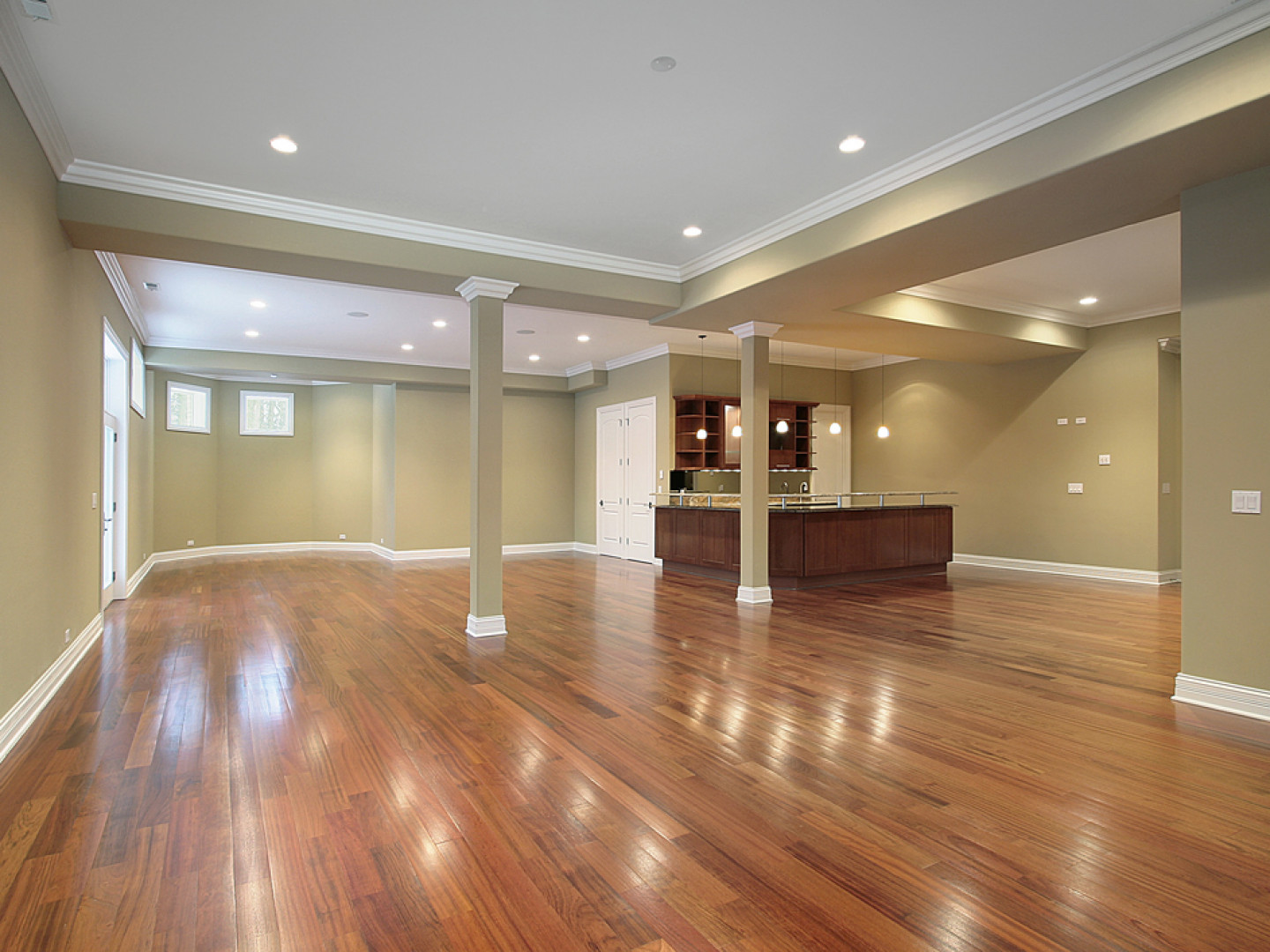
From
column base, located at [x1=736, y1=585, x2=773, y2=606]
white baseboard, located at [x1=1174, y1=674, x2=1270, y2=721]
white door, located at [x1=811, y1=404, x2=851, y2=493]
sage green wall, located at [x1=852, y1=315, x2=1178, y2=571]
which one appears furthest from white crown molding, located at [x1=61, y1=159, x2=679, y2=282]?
white door, located at [x1=811, y1=404, x2=851, y2=493]

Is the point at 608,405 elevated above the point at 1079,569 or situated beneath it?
elevated above

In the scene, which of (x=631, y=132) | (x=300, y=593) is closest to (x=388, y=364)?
(x=300, y=593)

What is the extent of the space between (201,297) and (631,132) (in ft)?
17.5

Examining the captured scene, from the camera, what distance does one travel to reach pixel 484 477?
5.50 m

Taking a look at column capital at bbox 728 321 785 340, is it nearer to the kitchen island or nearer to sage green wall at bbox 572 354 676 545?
the kitchen island

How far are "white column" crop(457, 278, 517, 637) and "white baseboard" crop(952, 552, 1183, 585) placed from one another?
22.3ft

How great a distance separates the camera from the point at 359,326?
26.6 feet

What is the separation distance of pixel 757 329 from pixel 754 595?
8.62 ft

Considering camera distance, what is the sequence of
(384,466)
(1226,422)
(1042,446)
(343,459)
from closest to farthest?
(1226,422), (1042,446), (384,466), (343,459)

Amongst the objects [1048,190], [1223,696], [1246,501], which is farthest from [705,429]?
[1223,696]

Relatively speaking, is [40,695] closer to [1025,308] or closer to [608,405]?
[608,405]

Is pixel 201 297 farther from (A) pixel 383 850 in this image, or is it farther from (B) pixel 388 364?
(A) pixel 383 850

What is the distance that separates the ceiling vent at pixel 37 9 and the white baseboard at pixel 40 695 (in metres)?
3.02

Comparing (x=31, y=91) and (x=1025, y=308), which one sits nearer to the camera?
(x=31, y=91)
